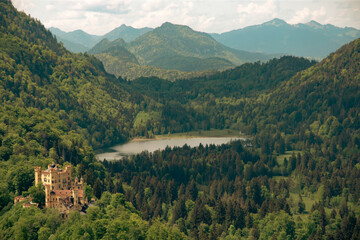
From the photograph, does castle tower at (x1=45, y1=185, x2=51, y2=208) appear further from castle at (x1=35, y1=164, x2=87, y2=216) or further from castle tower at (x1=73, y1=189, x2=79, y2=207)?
castle tower at (x1=73, y1=189, x2=79, y2=207)

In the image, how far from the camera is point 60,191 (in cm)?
12075

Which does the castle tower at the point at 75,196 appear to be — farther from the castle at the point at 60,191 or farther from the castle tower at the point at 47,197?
the castle tower at the point at 47,197

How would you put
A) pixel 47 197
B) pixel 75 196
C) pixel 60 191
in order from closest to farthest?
pixel 47 197
pixel 75 196
pixel 60 191

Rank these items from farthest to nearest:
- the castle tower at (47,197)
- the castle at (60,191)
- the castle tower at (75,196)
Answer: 1. the castle tower at (75,196)
2. the castle tower at (47,197)
3. the castle at (60,191)

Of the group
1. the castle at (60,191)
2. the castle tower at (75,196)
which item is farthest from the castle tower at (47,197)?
the castle tower at (75,196)

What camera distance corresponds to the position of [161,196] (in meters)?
190

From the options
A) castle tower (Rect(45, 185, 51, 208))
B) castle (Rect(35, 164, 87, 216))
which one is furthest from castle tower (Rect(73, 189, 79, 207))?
castle tower (Rect(45, 185, 51, 208))

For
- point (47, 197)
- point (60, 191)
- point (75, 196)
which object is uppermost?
point (60, 191)

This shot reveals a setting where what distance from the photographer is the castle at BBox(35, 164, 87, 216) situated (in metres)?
119

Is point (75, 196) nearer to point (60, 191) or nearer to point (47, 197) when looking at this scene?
point (60, 191)

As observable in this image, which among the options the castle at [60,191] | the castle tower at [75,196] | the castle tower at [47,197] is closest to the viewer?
the castle at [60,191]

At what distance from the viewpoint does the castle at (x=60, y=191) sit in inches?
4676

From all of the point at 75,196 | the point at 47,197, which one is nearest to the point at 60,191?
the point at 47,197

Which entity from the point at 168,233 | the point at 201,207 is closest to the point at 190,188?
the point at 201,207
